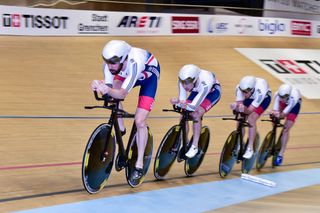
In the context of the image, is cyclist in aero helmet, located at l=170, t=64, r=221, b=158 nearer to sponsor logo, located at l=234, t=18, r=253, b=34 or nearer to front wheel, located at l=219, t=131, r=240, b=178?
front wheel, located at l=219, t=131, r=240, b=178

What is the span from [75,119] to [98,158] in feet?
8.60

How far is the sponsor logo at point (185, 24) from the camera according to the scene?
11.7 metres

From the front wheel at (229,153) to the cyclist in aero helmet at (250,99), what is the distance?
0.18m

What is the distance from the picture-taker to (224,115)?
792cm

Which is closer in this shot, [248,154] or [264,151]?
[248,154]

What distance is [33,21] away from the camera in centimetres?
912

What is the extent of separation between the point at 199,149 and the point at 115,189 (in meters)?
1.24

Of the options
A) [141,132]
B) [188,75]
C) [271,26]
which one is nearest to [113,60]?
[141,132]

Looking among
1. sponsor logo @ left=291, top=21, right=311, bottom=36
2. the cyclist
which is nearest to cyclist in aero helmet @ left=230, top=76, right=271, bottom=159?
the cyclist

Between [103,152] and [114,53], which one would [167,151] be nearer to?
[103,152]

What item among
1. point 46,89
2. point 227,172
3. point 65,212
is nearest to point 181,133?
point 227,172

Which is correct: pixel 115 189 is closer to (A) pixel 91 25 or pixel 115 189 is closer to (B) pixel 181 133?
(B) pixel 181 133

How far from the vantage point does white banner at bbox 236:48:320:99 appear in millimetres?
10930

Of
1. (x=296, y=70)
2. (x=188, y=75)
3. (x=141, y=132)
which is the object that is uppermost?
(x=188, y=75)
